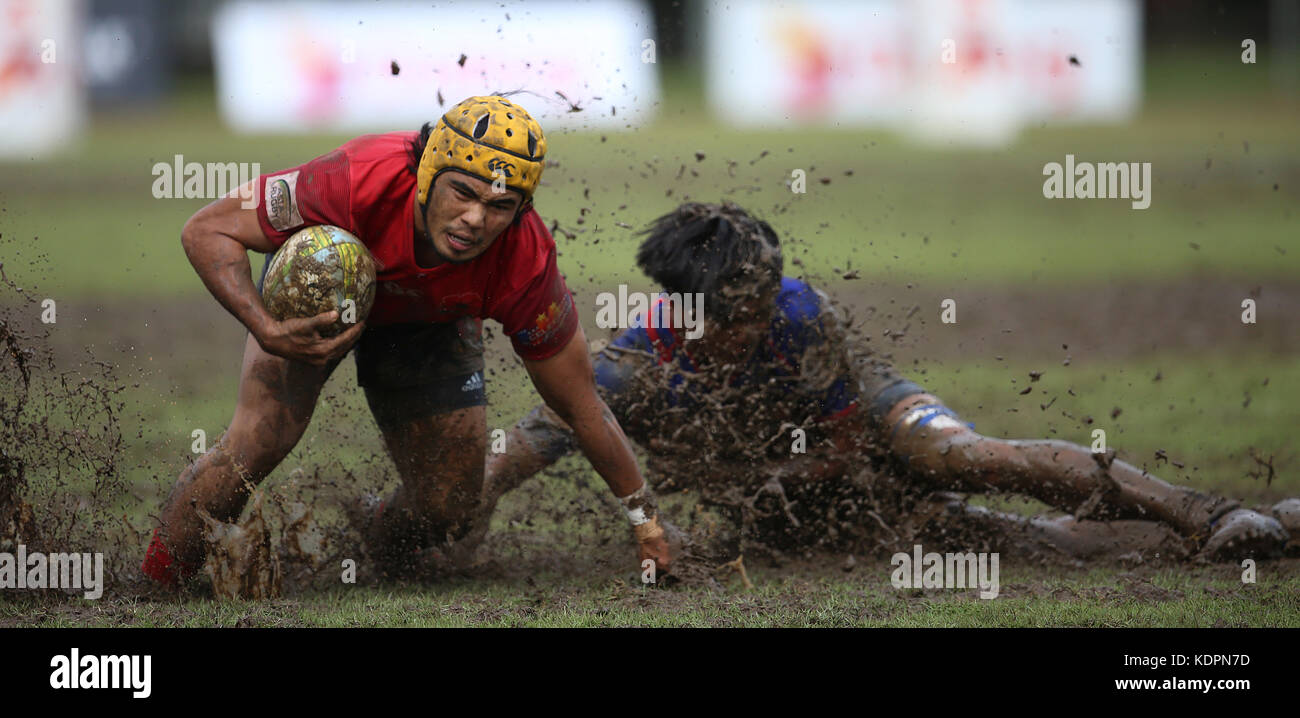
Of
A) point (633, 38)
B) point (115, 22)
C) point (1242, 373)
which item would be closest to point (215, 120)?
point (115, 22)

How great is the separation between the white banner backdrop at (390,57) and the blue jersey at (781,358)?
58.7 feet

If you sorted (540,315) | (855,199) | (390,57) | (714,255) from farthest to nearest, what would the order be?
(390,57)
(855,199)
(714,255)
(540,315)

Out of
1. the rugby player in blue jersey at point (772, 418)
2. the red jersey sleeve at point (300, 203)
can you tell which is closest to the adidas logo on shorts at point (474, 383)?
the rugby player in blue jersey at point (772, 418)

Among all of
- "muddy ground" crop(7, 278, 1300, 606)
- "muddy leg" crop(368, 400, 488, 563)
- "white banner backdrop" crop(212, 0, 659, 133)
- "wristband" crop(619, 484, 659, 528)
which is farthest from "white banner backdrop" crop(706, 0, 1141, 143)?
"wristband" crop(619, 484, 659, 528)

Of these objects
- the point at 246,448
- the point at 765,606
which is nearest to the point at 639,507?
the point at 765,606

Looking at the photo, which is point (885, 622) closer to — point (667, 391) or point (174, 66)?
point (667, 391)

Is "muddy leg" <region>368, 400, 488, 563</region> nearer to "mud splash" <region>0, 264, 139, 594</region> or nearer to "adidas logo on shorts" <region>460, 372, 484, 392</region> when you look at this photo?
"adidas logo on shorts" <region>460, 372, 484, 392</region>

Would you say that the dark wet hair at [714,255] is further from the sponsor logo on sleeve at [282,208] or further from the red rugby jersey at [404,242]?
the sponsor logo on sleeve at [282,208]

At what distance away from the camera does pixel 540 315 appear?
217 inches

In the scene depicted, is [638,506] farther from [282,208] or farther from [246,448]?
[282,208]

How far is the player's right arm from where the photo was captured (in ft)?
17.0

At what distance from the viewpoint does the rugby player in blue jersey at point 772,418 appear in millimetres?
6469

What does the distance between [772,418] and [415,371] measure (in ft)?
5.98

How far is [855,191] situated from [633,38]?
908 centimetres
